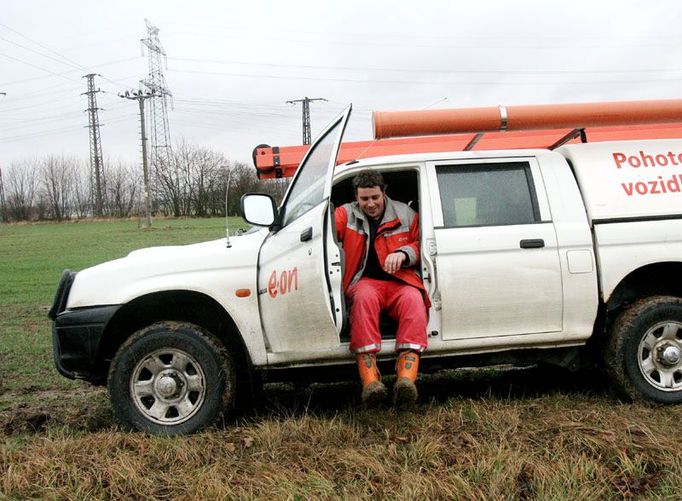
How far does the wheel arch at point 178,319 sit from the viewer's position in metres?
4.43

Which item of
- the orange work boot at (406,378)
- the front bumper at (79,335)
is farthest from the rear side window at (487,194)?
the front bumper at (79,335)

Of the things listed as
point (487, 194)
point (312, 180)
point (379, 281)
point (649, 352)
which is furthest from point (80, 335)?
point (649, 352)

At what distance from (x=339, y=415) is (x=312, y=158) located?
5.96 feet

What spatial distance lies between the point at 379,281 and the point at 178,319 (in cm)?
139

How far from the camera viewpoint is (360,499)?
308 cm

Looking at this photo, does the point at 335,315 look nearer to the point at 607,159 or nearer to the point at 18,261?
the point at 607,159

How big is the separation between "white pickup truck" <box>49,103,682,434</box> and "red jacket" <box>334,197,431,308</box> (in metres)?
0.17

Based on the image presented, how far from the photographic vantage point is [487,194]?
4.59 metres

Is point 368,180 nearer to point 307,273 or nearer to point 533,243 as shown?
point 307,273

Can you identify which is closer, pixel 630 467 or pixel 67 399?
pixel 630 467

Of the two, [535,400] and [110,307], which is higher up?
[110,307]

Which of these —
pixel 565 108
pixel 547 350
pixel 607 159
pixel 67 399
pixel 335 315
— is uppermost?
pixel 565 108

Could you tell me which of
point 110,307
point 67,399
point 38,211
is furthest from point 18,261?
point 38,211

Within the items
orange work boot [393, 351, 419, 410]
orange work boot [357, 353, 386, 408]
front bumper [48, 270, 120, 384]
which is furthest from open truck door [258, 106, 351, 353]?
front bumper [48, 270, 120, 384]
